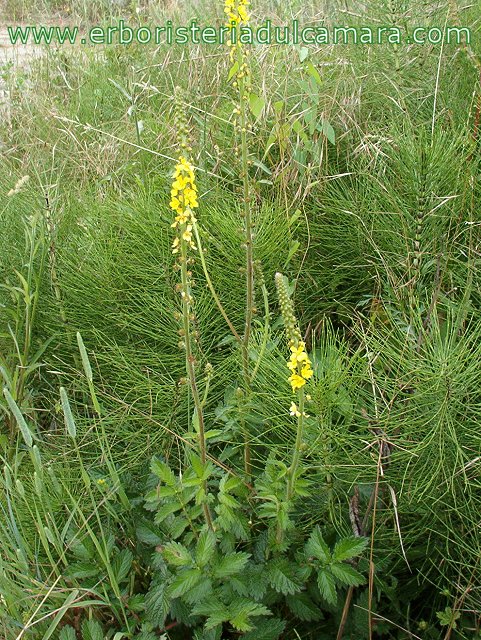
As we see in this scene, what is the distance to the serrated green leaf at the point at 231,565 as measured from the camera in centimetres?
148

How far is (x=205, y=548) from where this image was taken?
149 cm

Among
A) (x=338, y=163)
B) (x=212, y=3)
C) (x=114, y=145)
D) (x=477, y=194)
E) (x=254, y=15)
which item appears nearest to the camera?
(x=477, y=194)

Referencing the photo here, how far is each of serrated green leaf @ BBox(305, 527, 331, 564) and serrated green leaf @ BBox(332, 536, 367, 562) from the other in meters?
0.02

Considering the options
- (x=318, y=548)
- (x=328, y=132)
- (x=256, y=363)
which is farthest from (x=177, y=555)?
(x=328, y=132)

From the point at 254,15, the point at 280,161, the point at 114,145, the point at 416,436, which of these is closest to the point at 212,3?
the point at 254,15

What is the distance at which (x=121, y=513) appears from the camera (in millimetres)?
1815

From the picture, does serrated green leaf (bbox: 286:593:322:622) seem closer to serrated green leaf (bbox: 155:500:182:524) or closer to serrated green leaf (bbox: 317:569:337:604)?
serrated green leaf (bbox: 317:569:337:604)

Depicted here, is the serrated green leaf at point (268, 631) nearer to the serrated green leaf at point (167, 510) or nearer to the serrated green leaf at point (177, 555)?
the serrated green leaf at point (177, 555)

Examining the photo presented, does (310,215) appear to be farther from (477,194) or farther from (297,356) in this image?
(297,356)

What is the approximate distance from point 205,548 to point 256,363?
48 centimetres

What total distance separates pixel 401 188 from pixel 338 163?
0.46 m

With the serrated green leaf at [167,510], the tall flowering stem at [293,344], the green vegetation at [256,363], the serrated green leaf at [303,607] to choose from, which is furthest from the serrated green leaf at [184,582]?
the tall flowering stem at [293,344]

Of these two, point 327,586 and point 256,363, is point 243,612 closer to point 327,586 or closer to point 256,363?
point 327,586

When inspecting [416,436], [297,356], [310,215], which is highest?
[297,356]
